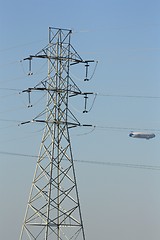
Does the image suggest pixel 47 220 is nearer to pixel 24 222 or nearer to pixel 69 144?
pixel 24 222

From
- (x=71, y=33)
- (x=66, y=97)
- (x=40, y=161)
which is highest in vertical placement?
(x=71, y=33)

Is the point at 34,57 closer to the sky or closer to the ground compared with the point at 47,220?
closer to the sky

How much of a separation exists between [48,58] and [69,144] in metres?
6.93

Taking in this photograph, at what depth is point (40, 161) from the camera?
69312mm

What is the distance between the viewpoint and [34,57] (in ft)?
231

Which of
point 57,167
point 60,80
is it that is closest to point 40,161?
point 57,167

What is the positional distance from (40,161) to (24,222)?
4.77 meters

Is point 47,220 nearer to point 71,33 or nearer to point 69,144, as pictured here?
point 69,144

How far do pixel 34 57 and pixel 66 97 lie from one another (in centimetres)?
397

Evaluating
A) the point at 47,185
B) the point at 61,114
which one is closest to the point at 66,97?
the point at 61,114

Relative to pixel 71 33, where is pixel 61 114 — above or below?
below

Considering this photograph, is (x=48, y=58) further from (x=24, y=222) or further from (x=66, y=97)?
(x=24, y=222)

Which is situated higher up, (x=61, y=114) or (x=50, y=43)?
(x=50, y=43)

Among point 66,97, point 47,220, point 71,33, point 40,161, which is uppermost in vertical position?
point 71,33
